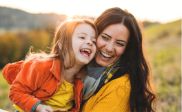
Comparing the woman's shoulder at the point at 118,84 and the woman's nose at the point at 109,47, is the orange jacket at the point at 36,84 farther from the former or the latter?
the woman's nose at the point at 109,47

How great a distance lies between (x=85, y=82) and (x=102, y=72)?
0.42 ft

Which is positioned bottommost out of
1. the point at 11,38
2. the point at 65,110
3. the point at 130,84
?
the point at 11,38

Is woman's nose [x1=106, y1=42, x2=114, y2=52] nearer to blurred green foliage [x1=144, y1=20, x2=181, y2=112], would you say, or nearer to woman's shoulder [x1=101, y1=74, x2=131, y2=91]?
woman's shoulder [x1=101, y1=74, x2=131, y2=91]

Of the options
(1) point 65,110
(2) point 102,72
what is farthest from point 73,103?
(2) point 102,72

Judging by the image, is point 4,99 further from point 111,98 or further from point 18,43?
point 18,43

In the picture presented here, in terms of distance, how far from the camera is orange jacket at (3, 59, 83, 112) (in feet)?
9.02

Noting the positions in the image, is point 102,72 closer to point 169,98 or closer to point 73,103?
point 73,103

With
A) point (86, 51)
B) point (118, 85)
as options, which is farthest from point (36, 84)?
point (118, 85)

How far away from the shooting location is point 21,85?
2781mm

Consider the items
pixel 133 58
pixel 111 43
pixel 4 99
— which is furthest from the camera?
pixel 4 99

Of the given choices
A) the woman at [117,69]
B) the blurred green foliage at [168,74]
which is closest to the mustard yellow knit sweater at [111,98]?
the woman at [117,69]

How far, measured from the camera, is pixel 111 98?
283cm

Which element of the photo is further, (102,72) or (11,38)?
(11,38)

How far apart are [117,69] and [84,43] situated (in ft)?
0.98
